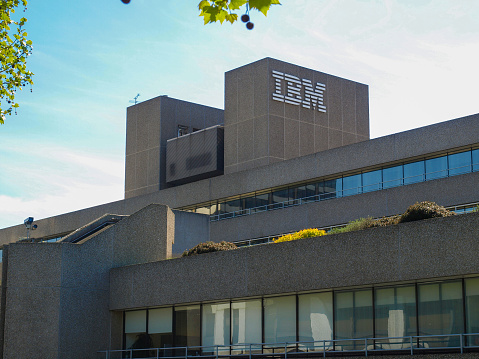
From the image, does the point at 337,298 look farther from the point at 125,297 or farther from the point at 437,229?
the point at 125,297

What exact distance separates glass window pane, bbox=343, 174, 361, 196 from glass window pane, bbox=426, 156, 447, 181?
4298mm

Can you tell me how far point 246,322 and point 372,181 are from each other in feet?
52.4

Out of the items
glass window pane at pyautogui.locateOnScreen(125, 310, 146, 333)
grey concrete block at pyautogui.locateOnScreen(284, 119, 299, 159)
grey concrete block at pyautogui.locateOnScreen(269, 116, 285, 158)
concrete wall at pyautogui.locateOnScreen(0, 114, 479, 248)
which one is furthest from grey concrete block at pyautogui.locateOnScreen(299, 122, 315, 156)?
glass window pane at pyautogui.locateOnScreen(125, 310, 146, 333)

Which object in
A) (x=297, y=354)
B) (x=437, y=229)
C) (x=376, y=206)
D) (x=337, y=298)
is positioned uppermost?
(x=376, y=206)

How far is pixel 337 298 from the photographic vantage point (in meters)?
27.2

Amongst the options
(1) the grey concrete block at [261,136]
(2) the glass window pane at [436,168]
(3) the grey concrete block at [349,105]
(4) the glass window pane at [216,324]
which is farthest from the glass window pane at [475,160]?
(3) the grey concrete block at [349,105]

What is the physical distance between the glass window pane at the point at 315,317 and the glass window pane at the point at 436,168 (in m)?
15.2

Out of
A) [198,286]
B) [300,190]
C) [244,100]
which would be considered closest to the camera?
[198,286]

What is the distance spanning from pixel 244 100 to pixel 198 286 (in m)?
24.9

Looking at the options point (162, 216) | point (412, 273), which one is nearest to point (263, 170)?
point (162, 216)

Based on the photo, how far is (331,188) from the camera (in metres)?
45.6

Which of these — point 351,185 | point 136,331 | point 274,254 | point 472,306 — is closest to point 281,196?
point 351,185

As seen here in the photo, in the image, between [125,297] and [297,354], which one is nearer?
[297,354]

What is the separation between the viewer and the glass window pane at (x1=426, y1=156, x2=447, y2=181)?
40.6 metres
